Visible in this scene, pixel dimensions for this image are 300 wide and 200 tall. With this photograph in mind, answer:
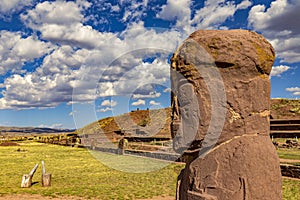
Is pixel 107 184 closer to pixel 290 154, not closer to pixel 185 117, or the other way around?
pixel 185 117

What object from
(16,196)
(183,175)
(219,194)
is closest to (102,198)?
(16,196)

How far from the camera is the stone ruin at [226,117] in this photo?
382 cm

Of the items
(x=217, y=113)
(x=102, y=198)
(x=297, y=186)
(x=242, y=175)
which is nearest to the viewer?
(x=242, y=175)

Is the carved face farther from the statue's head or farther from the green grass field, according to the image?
the green grass field

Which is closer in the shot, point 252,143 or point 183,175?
point 252,143

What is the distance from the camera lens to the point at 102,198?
10.0 meters

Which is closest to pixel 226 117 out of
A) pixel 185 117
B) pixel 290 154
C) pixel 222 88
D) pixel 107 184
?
pixel 222 88

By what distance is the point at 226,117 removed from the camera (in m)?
4.00

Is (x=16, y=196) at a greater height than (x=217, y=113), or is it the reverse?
(x=217, y=113)

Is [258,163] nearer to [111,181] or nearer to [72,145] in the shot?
[111,181]

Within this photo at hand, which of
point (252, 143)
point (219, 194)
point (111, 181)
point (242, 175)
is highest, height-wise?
point (252, 143)

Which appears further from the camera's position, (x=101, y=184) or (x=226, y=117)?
(x=101, y=184)

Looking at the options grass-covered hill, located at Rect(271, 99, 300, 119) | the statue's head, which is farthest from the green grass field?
grass-covered hill, located at Rect(271, 99, 300, 119)

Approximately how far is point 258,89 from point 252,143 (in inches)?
29.3
